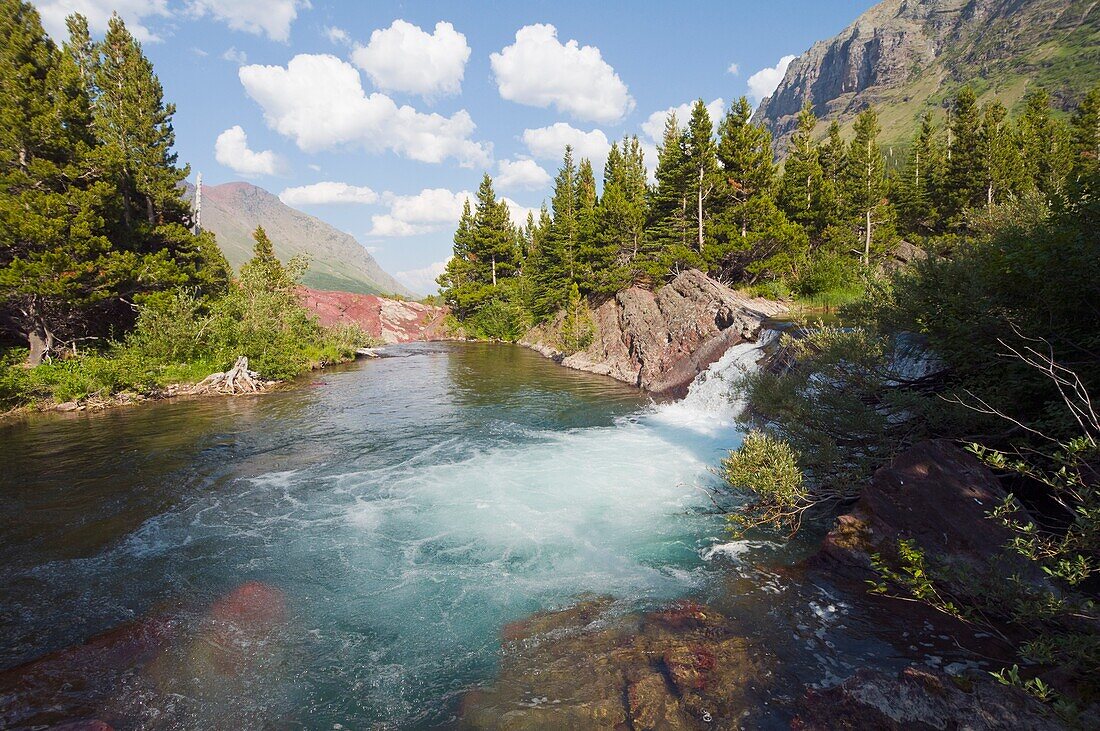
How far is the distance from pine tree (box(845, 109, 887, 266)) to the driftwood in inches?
1667

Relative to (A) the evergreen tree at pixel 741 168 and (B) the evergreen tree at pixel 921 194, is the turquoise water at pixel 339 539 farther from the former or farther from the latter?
(B) the evergreen tree at pixel 921 194

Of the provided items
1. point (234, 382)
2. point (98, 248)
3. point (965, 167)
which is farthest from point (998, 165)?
point (98, 248)

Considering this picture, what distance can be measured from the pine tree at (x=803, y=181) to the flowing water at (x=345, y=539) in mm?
Result: 28778

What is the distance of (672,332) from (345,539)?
22.9 meters

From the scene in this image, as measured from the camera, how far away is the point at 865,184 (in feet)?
131

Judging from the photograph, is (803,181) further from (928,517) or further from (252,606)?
(252,606)

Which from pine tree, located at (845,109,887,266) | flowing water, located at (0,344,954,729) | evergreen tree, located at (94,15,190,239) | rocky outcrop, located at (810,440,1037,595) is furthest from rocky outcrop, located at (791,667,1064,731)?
pine tree, located at (845,109,887,266)

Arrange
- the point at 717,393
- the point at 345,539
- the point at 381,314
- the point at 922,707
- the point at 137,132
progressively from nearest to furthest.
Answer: the point at 922,707
the point at 345,539
the point at 717,393
the point at 137,132
the point at 381,314

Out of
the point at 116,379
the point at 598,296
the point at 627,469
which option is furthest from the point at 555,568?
the point at 598,296

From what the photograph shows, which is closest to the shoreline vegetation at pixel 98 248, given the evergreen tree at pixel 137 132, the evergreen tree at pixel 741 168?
the evergreen tree at pixel 137 132

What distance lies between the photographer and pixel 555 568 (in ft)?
27.6

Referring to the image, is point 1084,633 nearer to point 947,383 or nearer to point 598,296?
point 947,383

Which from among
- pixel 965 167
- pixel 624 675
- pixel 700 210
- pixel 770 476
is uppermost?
pixel 965 167

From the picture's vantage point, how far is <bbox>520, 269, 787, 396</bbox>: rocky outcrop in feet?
78.1
